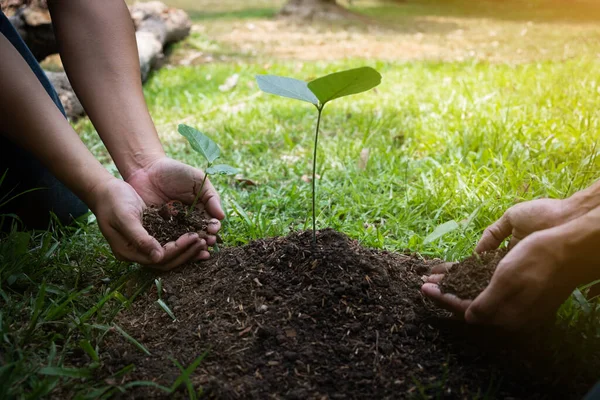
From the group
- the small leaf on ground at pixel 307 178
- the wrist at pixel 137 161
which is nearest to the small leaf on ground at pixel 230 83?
the small leaf on ground at pixel 307 178

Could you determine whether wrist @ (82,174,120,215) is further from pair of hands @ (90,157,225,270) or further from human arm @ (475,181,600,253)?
human arm @ (475,181,600,253)

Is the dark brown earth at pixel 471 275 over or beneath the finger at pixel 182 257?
over

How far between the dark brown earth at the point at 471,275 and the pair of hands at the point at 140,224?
2.47 ft

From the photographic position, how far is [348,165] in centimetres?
256

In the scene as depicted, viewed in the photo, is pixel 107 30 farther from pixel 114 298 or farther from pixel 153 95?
pixel 153 95

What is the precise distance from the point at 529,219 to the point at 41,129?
56.0 inches

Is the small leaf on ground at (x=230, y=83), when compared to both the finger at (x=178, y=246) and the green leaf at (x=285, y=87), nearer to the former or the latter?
the finger at (x=178, y=246)

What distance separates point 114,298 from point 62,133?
0.53 meters

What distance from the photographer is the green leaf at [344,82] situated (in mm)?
1158

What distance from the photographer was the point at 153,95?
419 centimetres

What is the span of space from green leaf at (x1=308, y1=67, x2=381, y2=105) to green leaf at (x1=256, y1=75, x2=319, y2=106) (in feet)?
0.24

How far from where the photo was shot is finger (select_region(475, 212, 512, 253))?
140cm

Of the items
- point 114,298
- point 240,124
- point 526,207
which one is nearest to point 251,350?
point 114,298

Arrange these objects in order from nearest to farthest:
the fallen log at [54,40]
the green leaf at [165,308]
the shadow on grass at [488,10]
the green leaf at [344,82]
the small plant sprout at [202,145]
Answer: the green leaf at [344,82], the green leaf at [165,308], the small plant sprout at [202,145], the fallen log at [54,40], the shadow on grass at [488,10]
